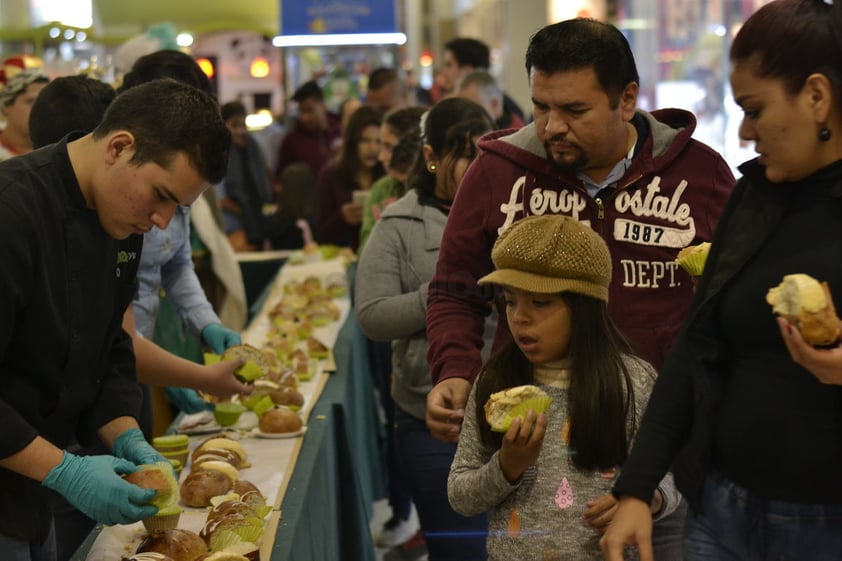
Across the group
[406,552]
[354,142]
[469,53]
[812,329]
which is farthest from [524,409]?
[469,53]

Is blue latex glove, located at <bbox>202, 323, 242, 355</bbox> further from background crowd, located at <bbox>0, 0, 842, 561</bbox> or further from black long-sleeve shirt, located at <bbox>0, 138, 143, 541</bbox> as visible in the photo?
black long-sleeve shirt, located at <bbox>0, 138, 143, 541</bbox>

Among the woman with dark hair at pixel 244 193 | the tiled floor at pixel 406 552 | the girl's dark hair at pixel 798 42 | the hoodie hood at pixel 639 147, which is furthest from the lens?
the woman with dark hair at pixel 244 193

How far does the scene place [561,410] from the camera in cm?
255

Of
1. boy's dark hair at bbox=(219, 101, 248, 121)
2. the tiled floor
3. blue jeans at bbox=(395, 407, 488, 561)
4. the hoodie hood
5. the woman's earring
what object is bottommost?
the tiled floor

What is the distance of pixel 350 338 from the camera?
5.88 m

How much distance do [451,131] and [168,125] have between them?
158cm

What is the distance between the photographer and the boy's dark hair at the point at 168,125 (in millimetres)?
2354

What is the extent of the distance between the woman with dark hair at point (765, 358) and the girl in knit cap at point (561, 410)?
295 millimetres

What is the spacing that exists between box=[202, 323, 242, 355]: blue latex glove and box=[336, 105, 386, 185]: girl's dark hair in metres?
3.29

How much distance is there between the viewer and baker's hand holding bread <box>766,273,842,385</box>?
6.13ft

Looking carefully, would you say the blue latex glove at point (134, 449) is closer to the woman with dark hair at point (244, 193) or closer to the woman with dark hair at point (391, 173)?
the woman with dark hair at point (391, 173)

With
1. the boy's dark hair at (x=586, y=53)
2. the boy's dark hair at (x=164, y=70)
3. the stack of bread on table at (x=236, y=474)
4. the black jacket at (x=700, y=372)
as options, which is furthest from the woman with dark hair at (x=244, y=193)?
the black jacket at (x=700, y=372)

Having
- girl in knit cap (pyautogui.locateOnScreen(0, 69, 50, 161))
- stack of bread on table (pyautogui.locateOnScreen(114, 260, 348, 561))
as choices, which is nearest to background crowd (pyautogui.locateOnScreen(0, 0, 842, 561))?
stack of bread on table (pyautogui.locateOnScreen(114, 260, 348, 561))

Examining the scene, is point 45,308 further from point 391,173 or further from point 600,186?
point 391,173
